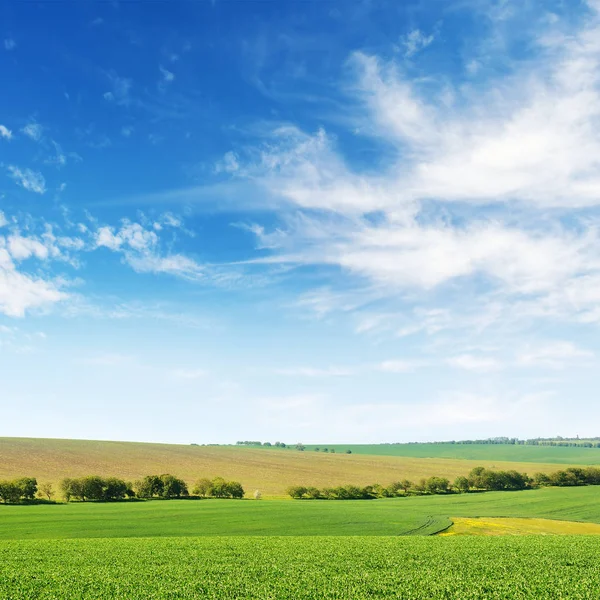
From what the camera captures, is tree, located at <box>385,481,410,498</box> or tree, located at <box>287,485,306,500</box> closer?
tree, located at <box>287,485,306,500</box>

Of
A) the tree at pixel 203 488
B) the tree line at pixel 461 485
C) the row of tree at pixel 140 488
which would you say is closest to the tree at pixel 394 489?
the tree line at pixel 461 485

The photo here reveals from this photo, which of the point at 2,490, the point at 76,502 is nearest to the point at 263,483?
the point at 76,502

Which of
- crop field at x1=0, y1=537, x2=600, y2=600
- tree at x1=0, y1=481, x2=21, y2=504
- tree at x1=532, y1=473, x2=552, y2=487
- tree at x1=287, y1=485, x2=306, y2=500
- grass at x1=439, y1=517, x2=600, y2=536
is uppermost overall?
crop field at x1=0, y1=537, x2=600, y2=600

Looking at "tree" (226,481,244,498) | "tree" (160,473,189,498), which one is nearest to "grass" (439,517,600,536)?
"tree" (226,481,244,498)

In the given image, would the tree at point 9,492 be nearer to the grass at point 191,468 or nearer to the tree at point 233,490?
the grass at point 191,468

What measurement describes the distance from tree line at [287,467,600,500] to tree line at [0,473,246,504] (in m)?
12.4

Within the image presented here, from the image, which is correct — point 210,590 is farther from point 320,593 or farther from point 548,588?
point 548,588

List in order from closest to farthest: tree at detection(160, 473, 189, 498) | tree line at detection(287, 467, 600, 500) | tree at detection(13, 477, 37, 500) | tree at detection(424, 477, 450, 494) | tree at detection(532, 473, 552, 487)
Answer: tree at detection(13, 477, 37, 500)
tree at detection(160, 473, 189, 498)
tree line at detection(287, 467, 600, 500)
tree at detection(424, 477, 450, 494)
tree at detection(532, 473, 552, 487)

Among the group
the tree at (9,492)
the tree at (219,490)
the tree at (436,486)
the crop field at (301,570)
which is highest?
the crop field at (301,570)

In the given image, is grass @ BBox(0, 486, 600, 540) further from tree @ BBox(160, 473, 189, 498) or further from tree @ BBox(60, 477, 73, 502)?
tree @ BBox(160, 473, 189, 498)

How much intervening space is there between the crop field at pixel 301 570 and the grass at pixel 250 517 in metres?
12.7

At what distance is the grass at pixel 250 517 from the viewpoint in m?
45.3

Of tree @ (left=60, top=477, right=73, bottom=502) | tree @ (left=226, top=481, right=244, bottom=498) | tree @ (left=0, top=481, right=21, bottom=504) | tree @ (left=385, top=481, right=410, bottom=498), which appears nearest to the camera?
tree @ (left=0, top=481, right=21, bottom=504)

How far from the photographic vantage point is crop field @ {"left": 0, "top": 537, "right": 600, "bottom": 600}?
69.5ft
